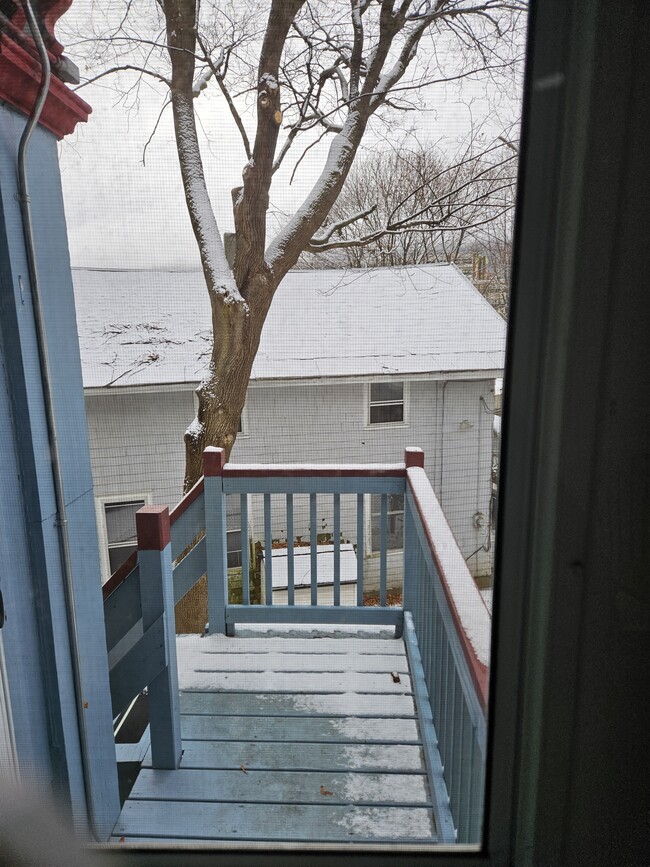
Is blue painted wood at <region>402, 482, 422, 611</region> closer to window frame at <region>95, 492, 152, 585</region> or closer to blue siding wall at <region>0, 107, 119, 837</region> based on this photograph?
window frame at <region>95, 492, 152, 585</region>

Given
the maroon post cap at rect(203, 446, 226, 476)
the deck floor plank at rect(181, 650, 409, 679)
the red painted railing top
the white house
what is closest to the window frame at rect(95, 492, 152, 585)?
the white house

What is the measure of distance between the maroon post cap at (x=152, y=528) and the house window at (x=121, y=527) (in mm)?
17

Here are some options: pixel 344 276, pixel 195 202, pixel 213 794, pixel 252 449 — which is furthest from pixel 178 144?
pixel 213 794

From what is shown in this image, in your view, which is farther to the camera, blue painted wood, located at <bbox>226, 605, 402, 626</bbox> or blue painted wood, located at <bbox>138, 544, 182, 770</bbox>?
blue painted wood, located at <bbox>226, 605, 402, 626</bbox>

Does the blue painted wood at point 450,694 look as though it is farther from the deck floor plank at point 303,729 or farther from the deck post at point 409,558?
the deck floor plank at point 303,729

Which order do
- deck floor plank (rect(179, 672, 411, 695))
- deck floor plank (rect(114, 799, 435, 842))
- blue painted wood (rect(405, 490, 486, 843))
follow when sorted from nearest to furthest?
blue painted wood (rect(405, 490, 486, 843))
deck floor plank (rect(114, 799, 435, 842))
deck floor plank (rect(179, 672, 411, 695))

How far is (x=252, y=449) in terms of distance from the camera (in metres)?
1.39

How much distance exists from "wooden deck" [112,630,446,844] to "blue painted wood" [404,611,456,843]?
3 centimetres

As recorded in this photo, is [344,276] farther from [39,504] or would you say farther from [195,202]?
[39,504]

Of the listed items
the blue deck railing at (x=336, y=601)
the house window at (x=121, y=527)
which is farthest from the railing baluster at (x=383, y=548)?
the house window at (x=121, y=527)

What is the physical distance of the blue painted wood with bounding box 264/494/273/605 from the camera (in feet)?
6.98

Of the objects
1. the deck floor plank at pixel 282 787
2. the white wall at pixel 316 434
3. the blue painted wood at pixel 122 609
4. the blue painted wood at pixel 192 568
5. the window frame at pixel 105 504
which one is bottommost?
the deck floor plank at pixel 282 787

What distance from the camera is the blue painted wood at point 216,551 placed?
211 cm

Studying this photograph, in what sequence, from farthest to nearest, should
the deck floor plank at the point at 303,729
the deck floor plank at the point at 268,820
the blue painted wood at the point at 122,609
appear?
the deck floor plank at the point at 303,729, the blue painted wood at the point at 122,609, the deck floor plank at the point at 268,820
